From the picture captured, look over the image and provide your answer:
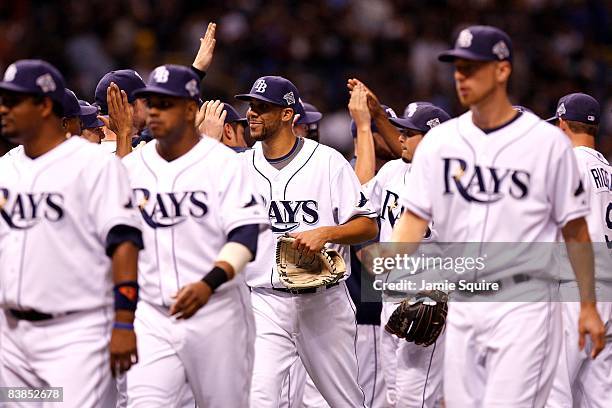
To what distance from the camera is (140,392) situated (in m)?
5.82

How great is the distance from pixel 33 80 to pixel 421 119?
12.0 feet

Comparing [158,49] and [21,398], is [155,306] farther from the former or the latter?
[158,49]

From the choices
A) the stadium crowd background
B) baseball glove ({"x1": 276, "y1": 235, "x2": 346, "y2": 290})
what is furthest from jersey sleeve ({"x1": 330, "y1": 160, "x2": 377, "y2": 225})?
the stadium crowd background

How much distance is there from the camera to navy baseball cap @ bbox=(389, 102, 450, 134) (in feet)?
28.2

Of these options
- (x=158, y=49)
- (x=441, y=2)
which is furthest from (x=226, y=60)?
(x=441, y=2)

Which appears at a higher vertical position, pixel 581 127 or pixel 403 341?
pixel 581 127

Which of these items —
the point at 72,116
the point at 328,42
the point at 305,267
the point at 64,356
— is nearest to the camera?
the point at 64,356

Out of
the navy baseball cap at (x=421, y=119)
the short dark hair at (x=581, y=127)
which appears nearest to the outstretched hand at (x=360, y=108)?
the navy baseball cap at (x=421, y=119)

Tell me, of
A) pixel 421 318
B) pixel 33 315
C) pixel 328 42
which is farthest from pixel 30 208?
pixel 328 42

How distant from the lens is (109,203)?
5.55 metres

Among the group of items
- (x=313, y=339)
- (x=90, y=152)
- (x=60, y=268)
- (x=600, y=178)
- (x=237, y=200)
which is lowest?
(x=313, y=339)

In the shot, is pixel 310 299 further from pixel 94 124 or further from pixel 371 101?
pixel 371 101

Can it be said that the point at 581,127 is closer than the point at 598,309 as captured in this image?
No

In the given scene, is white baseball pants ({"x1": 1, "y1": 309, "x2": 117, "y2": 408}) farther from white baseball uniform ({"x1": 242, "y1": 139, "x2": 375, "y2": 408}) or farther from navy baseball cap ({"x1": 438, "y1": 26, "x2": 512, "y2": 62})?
navy baseball cap ({"x1": 438, "y1": 26, "x2": 512, "y2": 62})
